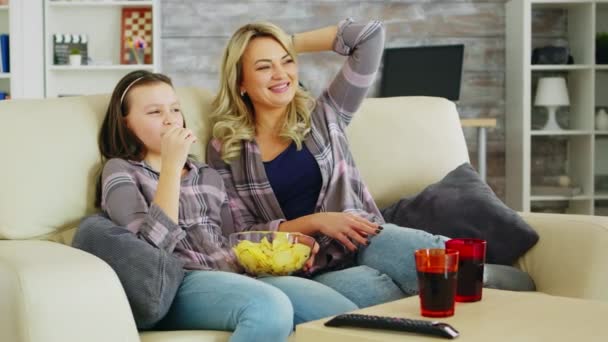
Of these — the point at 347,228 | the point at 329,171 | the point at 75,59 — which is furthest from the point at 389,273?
the point at 75,59

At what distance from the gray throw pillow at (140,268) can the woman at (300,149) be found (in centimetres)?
42

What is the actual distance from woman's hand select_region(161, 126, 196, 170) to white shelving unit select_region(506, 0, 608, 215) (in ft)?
9.81

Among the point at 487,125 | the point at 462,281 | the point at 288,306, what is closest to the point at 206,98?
the point at 288,306

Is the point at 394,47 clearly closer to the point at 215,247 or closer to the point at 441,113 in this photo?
the point at 441,113

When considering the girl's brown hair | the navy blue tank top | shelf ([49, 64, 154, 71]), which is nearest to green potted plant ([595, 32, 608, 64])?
shelf ([49, 64, 154, 71])

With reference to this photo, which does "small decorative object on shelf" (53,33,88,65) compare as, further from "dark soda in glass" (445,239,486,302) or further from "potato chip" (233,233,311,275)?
"dark soda in glass" (445,239,486,302)

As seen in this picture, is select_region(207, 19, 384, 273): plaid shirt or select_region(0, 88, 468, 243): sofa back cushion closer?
select_region(0, 88, 468, 243): sofa back cushion

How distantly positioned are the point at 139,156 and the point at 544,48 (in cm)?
316

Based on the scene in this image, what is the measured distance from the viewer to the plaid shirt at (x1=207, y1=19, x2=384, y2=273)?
95.3 inches

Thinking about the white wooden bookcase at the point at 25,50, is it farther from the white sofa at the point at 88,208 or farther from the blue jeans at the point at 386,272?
the blue jeans at the point at 386,272

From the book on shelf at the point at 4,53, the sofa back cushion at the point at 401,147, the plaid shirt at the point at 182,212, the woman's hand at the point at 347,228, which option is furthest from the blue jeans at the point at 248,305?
the book on shelf at the point at 4,53

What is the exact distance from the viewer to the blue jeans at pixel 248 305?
1826 mm

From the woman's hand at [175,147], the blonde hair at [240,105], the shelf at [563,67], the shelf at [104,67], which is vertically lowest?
the woman's hand at [175,147]

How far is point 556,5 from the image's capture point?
16.3 ft
